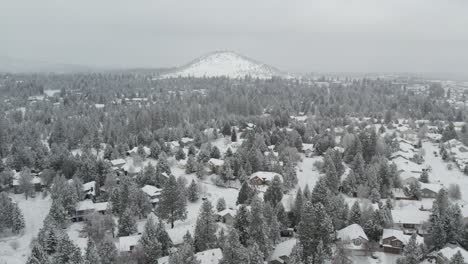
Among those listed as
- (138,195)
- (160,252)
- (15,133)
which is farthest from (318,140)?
(15,133)

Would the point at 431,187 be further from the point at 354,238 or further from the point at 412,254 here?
the point at 412,254

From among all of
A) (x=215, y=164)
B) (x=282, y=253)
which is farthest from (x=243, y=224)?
(x=215, y=164)

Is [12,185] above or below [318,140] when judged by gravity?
below

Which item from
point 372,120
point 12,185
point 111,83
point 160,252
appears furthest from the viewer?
point 111,83

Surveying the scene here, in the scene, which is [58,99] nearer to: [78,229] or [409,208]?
[78,229]

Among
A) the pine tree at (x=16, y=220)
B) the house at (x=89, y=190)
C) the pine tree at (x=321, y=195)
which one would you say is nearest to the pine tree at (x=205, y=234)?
the pine tree at (x=321, y=195)

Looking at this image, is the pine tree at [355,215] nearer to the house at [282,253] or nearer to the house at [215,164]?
the house at [282,253]

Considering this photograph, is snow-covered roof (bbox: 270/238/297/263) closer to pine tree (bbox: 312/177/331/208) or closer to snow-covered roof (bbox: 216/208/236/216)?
pine tree (bbox: 312/177/331/208)
